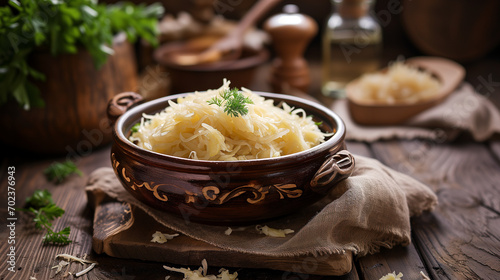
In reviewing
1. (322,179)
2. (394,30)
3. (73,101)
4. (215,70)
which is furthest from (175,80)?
(394,30)

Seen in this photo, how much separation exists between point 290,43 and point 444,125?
3.21ft

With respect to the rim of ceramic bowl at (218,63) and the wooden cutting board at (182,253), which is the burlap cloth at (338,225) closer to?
the wooden cutting board at (182,253)

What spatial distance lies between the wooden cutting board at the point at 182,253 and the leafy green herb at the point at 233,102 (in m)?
0.37

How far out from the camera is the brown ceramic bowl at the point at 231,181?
4.14ft

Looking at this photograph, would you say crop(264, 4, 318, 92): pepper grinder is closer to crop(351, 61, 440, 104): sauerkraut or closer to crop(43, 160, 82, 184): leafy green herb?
crop(351, 61, 440, 104): sauerkraut

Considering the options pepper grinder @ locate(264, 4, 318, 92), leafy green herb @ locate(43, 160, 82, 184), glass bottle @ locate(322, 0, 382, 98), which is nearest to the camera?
leafy green herb @ locate(43, 160, 82, 184)

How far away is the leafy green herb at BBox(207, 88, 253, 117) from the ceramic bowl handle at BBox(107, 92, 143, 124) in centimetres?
40

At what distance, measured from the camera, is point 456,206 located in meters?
1.71

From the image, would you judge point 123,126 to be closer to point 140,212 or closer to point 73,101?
point 140,212

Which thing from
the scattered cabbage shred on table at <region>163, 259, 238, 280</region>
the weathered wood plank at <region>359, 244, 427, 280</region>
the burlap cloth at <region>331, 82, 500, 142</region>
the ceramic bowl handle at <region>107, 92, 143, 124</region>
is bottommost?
the burlap cloth at <region>331, 82, 500, 142</region>

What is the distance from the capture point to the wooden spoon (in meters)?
2.80

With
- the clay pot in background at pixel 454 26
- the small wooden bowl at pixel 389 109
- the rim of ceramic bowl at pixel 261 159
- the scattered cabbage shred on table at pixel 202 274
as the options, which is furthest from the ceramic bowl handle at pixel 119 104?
the clay pot in background at pixel 454 26

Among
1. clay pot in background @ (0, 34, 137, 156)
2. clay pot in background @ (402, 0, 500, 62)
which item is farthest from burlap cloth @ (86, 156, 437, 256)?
clay pot in background @ (402, 0, 500, 62)

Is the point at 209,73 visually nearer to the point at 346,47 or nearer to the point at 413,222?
the point at 346,47
